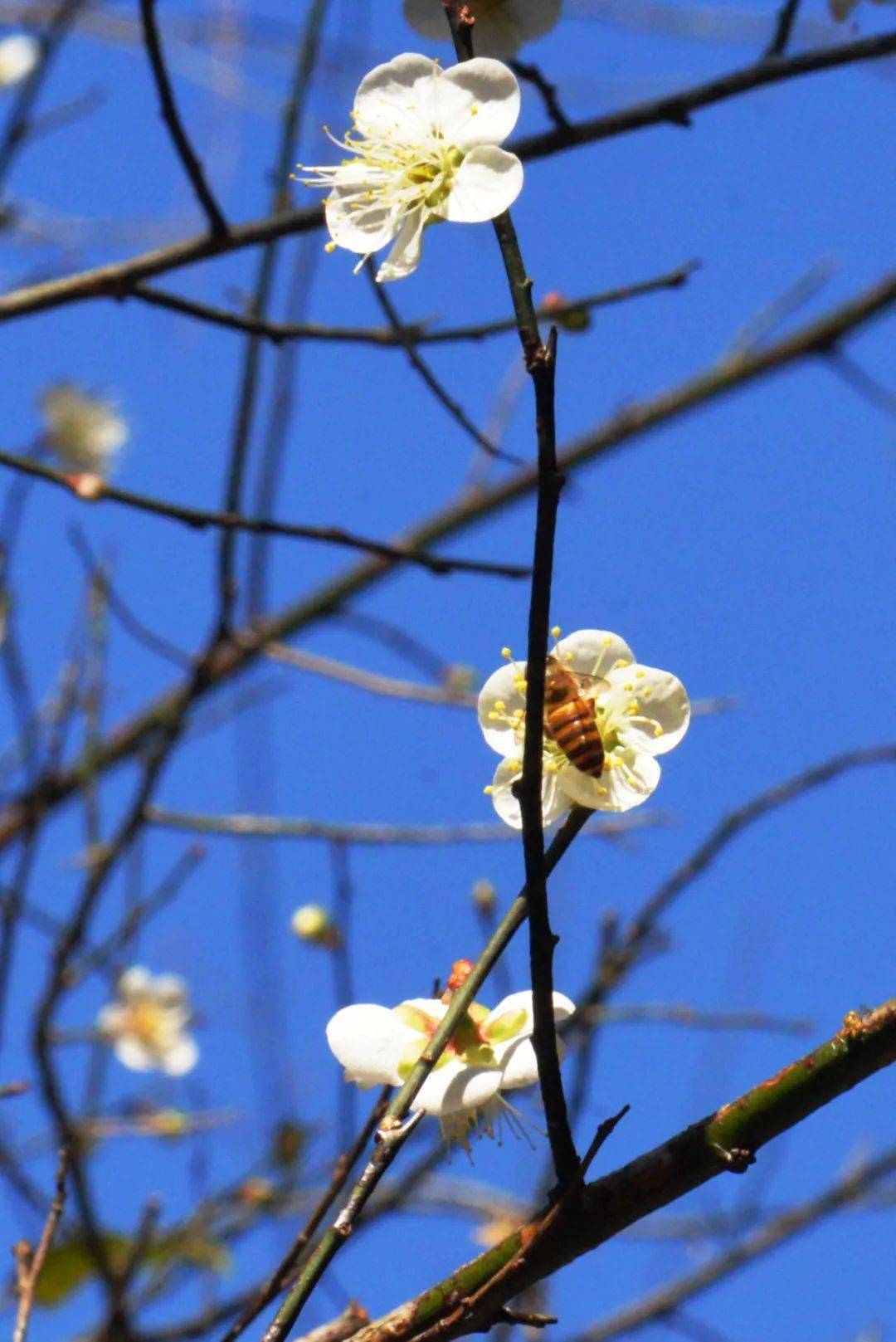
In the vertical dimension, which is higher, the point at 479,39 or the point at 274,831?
the point at 274,831

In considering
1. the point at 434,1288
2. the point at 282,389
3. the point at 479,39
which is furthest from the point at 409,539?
the point at 434,1288

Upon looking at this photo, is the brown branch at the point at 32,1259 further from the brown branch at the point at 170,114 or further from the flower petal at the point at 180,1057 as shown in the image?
the flower petal at the point at 180,1057

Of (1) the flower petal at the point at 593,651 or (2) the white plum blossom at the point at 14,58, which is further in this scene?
(2) the white plum blossom at the point at 14,58

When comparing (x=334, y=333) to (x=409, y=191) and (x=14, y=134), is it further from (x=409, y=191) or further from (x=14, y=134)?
(x=14, y=134)

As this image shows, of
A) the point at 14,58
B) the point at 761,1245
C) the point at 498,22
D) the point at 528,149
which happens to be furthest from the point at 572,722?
the point at 14,58

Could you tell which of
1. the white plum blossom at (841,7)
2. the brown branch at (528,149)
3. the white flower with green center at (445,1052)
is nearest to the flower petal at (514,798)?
the white flower with green center at (445,1052)

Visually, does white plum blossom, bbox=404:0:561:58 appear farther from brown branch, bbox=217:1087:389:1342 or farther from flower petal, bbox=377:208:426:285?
brown branch, bbox=217:1087:389:1342
